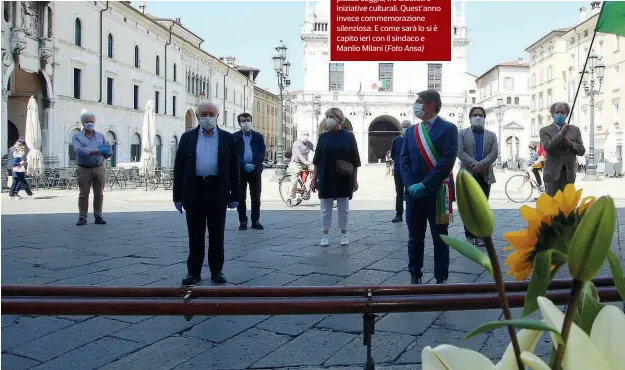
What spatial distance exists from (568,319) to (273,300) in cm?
98

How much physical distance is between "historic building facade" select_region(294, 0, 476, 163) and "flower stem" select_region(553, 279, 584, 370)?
47709mm

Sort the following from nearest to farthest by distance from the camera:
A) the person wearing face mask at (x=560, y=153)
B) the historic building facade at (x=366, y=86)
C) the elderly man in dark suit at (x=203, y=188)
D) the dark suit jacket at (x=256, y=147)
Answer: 1. the elderly man in dark suit at (x=203, y=188)
2. the person wearing face mask at (x=560, y=153)
3. the dark suit jacket at (x=256, y=147)
4. the historic building facade at (x=366, y=86)

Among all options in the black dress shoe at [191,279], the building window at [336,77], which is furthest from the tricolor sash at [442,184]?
the building window at [336,77]

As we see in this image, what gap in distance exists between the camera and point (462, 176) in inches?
24.0

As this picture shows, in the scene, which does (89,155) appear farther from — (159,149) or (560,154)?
(159,149)

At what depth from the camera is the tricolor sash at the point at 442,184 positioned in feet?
14.5

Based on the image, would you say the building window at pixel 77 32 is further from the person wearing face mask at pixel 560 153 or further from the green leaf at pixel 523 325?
the green leaf at pixel 523 325

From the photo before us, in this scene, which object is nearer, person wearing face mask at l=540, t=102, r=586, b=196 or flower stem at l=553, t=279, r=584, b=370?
flower stem at l=553, t=279, r=584, b=370

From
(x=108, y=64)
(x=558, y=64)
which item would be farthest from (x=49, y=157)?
(x=558, y=64)

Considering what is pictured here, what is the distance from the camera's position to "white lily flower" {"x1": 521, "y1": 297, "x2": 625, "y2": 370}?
0.54 m

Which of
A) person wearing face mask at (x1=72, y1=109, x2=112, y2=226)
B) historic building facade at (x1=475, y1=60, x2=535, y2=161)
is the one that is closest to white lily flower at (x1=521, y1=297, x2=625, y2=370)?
person wearing face mask at (x1=72, y1=109, x2=112, y2=226)

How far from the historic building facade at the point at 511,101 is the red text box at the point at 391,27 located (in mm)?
52758

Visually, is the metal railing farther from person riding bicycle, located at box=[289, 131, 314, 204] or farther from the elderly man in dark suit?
person riding bicycle, located at box=[289, 131, 314, 204]

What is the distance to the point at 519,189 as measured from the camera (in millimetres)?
12828
